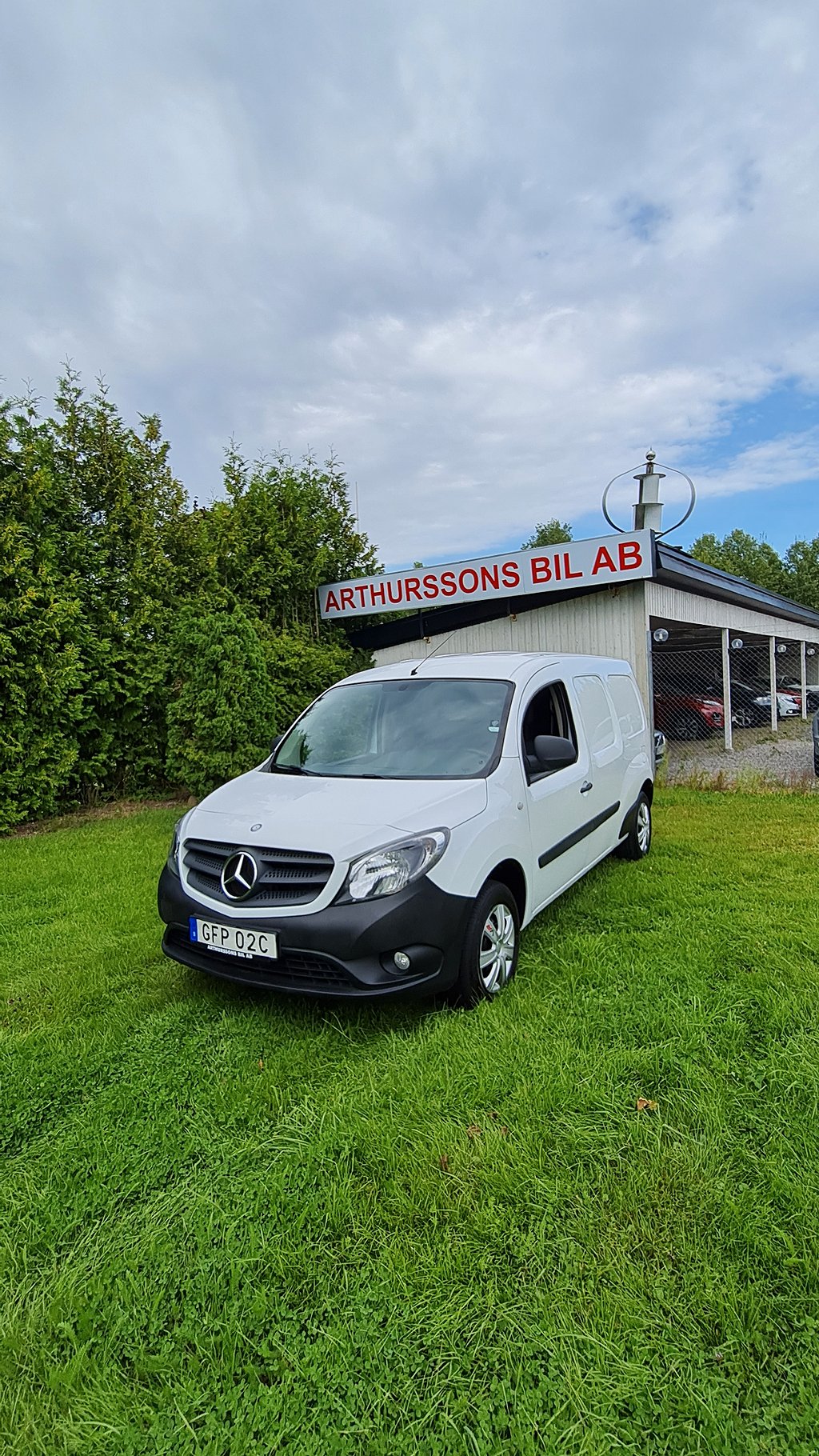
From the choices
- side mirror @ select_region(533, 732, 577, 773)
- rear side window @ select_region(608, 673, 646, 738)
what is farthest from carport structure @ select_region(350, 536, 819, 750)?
side mirror @ select_region(533, 732, 577, 773)

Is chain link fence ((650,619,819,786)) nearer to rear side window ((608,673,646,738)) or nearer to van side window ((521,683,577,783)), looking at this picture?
rear side window ((608,673,646,738))

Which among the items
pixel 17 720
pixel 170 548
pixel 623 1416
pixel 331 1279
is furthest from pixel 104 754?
pixel 623 1416

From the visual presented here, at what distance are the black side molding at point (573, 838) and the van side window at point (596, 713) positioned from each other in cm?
46

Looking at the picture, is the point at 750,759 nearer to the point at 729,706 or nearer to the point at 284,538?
the point at 729,706

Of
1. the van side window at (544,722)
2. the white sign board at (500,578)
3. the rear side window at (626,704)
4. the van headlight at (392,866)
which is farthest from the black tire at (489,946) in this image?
the white sign board at (500,578)

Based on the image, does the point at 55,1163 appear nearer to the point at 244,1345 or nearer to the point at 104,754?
the point at 244,1345

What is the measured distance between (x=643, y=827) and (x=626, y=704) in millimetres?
1085

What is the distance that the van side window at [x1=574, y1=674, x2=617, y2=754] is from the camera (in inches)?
194

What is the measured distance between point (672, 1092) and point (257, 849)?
1.95 metres

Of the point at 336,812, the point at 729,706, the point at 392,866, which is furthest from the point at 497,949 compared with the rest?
the point at 729,706

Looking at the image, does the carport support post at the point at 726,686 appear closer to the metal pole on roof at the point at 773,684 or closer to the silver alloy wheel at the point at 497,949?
the metal pole on roof at the point at 773,684

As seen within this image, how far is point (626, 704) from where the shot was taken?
602 centimetres

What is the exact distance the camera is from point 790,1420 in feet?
4.92

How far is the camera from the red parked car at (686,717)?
14992 mm
